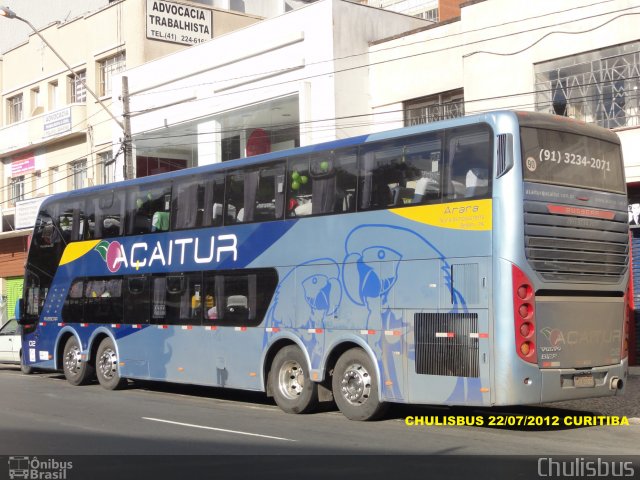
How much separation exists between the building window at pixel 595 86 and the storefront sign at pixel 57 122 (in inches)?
823

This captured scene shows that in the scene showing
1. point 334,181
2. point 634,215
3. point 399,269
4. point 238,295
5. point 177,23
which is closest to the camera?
point 399,269

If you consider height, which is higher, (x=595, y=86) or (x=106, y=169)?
(x=106, y=169)

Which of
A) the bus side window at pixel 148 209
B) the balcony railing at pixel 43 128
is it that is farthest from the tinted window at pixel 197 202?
the balcony railing at pixel 43 128

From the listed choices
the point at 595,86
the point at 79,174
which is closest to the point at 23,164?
the point at 79,174

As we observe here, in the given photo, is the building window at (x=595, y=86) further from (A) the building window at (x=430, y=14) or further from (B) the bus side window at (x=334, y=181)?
(A) the building window at (x=430, y=14)

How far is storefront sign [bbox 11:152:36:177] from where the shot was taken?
127 ft

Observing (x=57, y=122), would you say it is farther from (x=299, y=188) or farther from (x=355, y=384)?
(x=355, y=384)

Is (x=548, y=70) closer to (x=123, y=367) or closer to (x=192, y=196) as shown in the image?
(x=192, y=196)

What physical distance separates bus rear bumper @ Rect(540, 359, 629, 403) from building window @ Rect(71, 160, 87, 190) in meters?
25.9

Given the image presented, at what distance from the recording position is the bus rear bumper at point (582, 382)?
11914 millimetres

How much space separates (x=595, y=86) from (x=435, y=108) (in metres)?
4.70

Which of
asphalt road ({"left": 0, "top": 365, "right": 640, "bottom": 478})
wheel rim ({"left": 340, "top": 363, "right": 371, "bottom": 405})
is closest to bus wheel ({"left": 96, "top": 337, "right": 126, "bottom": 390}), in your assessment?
asphalt road ({"left": 0, "top": 365, "right": 640, "bottom": 478})

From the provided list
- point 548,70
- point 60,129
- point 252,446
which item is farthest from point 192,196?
point 60,129

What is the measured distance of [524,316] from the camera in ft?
38.5
